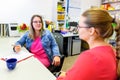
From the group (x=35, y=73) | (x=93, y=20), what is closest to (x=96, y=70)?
(x=93, y=20)

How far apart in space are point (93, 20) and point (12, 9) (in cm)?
298

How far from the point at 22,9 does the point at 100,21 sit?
3032 millimetres

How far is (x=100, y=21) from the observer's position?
0.97m

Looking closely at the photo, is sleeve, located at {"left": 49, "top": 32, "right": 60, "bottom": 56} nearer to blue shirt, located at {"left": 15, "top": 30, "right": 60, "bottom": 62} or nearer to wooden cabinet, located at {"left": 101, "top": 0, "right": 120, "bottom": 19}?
blue shirt, located at {"left": 15, "top": 30, "right": 60, "bottom": 62}

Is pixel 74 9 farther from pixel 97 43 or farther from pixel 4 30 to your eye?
pixel 97 43

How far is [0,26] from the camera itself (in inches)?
132

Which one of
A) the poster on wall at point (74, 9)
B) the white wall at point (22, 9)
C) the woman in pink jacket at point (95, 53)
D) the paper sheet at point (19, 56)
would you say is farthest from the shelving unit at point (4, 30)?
the woman in pink jacket at point (95, 53)

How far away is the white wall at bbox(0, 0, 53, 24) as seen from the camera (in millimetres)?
3541

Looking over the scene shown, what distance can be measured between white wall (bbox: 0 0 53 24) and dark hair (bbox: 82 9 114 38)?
9.56 ft

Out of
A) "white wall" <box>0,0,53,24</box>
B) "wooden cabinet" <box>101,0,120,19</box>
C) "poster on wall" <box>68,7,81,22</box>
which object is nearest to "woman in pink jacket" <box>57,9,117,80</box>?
"white wall" <box>0,0,53,24</box>

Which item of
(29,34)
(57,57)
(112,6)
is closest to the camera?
(57,57)

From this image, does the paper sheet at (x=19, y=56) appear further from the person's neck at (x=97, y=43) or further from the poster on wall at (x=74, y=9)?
the poster on wall at (x=74, y=9)

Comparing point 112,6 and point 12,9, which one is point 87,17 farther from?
point 112,6

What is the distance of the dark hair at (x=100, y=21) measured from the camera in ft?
3.19
